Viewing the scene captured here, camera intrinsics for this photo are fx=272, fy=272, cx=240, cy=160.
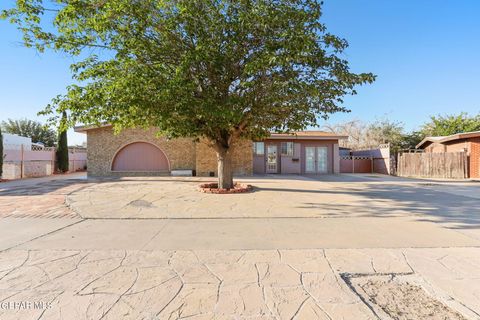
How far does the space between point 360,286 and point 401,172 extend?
19.4 m

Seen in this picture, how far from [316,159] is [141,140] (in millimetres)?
12313

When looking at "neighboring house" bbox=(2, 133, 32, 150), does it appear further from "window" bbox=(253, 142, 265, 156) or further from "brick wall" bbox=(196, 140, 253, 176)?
"window" bbox=(253, 142, 265, 156)

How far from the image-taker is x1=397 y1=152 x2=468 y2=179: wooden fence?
55.3 ft

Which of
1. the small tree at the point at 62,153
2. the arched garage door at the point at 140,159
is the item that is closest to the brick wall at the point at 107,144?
the arched garage door at the point at 140,159

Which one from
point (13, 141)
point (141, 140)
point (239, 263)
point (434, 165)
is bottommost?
point (239, 263)

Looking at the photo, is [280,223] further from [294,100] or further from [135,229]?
[294,100]

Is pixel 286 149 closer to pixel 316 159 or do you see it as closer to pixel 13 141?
pixel 316 159

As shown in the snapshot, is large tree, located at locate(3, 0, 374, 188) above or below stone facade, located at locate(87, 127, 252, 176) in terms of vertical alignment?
above

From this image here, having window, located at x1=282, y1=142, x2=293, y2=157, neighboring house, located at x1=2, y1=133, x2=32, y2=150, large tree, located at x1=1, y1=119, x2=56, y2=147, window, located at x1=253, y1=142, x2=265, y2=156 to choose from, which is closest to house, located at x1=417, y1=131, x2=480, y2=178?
window, located at x1=282, y1=142, x2=293, y2=157

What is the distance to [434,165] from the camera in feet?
59.0

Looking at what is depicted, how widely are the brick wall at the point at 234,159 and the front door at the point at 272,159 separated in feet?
8.44

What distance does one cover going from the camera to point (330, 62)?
28.4 ft

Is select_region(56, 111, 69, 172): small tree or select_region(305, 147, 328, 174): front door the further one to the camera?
select_region(56, 111, 69, 172): small tree

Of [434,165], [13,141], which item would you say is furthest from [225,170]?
[13,141]
